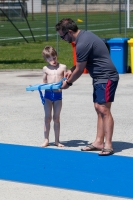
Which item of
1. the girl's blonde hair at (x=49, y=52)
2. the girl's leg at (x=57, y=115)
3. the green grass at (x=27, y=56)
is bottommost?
the green grass at (x=27, y=56)

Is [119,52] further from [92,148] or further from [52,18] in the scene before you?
[52,18]

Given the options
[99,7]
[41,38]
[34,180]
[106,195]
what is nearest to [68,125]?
[34,180]

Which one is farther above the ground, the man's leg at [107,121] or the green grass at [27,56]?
the man's leg at [107,121]

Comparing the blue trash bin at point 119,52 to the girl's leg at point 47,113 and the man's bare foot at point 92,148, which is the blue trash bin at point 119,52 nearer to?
the girl's leg at point 47,113

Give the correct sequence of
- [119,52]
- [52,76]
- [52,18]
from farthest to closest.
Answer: [52,18] < [119,52] < [52,76]

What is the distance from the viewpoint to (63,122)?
11039 millimetres

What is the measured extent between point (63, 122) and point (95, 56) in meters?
2.94

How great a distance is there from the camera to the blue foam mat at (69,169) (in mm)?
7115

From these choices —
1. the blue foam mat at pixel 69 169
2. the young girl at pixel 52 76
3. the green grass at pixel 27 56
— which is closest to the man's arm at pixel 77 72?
the young girl at pixel 52 76

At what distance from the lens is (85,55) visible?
817 centimetres

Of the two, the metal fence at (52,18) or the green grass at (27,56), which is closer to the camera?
the green grass at (27,56)

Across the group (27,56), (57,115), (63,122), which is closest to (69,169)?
(57,115)

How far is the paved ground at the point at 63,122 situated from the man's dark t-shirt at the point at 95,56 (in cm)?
112

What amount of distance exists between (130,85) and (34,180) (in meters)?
8.16
